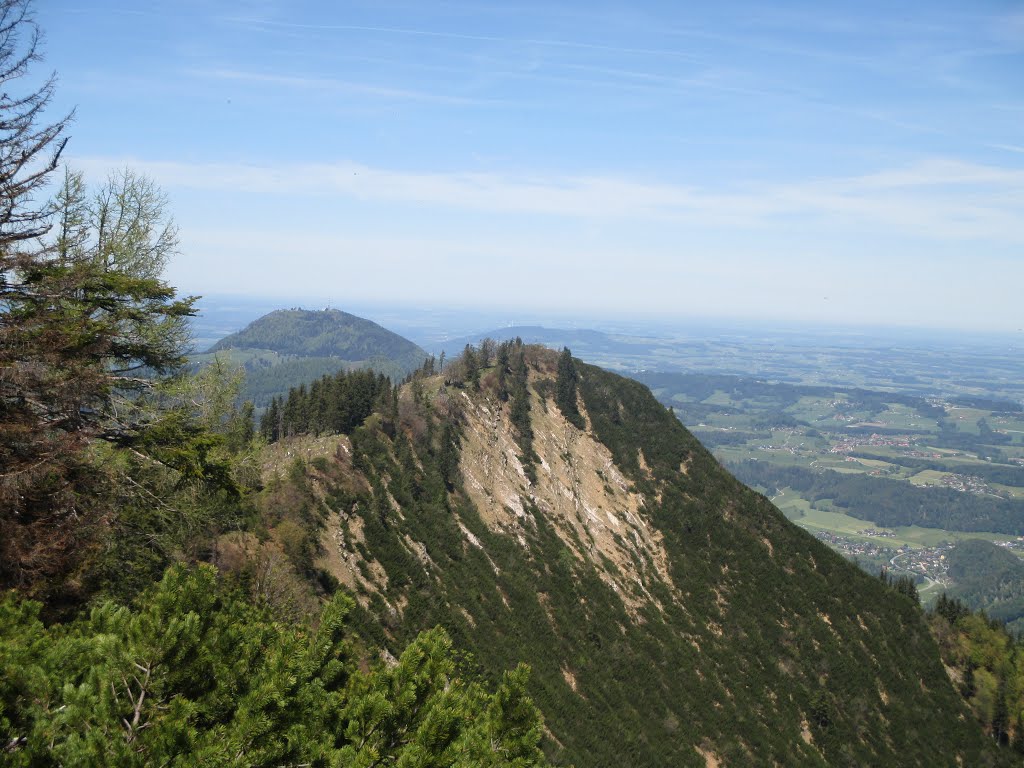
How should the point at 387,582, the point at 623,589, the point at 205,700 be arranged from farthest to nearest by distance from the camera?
the point at 623,589
the point at 387,582
the point at 205,700

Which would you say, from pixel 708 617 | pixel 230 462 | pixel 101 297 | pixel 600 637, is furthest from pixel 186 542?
pixel 708 617

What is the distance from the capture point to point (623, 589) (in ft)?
250

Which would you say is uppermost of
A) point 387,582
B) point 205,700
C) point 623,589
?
point 205,700

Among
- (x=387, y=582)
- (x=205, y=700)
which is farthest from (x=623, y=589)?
(x=205, y=700)

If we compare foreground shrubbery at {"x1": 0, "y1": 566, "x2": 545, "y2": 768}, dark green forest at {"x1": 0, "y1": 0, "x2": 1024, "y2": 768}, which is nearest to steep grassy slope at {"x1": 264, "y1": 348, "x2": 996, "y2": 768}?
dark green forest at {"x1": 0, "y1": 0, "x2": 1024, "y2": 768}

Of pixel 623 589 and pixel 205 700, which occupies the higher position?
pixel 205 700

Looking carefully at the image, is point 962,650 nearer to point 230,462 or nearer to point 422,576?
point 422,576

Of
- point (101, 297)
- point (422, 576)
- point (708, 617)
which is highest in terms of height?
point (101, 297)

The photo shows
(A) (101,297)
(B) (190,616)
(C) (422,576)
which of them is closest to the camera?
(B) (190,616)

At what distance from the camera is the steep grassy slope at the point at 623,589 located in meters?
53.1

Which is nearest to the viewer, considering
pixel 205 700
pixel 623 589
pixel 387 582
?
pixel 205 700

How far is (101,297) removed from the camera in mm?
17688

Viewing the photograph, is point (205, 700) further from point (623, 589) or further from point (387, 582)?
point (623, 589)

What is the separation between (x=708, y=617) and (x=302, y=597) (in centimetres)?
6132
